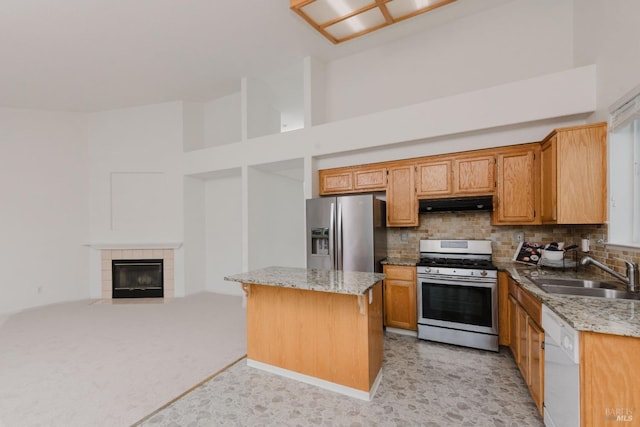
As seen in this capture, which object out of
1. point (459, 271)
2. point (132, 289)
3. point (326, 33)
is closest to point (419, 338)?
point (459, 271)

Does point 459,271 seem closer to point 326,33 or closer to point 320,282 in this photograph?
point 320,282

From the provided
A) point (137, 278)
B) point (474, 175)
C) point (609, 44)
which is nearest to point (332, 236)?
point (474, 175)

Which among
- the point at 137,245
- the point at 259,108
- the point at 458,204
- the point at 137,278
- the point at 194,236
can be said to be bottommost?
the point at 137,278

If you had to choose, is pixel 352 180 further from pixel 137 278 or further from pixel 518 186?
pixel 137 278

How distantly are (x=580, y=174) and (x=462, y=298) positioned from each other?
1.58 m

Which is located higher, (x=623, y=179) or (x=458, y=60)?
(x=458, y=60)

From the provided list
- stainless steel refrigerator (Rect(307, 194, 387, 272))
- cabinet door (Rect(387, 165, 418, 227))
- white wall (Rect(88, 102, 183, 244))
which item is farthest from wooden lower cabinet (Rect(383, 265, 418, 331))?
white wall (Rect(88, 102, 183, 244))

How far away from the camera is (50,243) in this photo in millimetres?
5223

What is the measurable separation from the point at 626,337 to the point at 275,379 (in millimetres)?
2359

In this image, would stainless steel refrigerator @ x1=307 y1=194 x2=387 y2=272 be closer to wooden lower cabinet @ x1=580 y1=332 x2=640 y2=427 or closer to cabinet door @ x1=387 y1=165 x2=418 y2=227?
cabinet door @ x1=387 y1=165 x2=418 y2=227

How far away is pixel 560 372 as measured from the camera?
155 cm

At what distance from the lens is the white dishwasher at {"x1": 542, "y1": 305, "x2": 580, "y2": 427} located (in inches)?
54.6

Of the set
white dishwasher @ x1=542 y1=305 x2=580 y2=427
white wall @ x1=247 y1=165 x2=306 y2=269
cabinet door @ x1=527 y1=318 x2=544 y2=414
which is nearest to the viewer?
white dishwasher @ x1=542 y1=305 x2=580 y2=427

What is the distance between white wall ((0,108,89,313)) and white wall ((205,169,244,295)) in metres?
2.31
